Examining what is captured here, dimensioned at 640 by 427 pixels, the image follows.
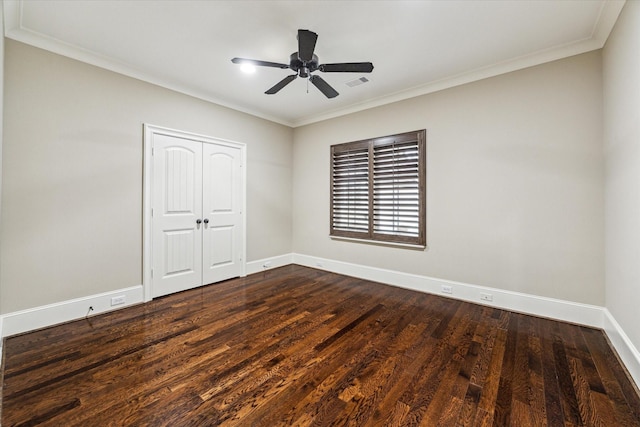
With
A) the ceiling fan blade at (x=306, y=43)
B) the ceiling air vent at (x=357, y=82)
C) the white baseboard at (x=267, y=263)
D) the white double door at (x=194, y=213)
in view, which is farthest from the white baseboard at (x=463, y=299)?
the ceiling fan blade at (x=306, y=43)

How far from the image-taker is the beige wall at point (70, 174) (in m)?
2.62

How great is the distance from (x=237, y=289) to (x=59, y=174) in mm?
2443

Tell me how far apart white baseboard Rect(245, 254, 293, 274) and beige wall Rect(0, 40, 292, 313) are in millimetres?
1733

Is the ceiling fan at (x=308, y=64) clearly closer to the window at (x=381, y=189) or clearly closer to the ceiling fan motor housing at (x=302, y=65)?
the ceiling fan motor housing at (x=302, y=65)

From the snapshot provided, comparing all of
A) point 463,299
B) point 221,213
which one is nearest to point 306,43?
point 221,213

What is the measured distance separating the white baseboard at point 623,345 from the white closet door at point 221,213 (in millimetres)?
4521

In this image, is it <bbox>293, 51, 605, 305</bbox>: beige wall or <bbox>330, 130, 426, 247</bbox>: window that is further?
<bbox>330, 130, 426, 247</bbox>: window

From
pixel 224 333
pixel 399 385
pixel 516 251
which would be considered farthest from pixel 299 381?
pixel 516 251

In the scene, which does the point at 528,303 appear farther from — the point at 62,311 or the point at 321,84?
the point at 62,311

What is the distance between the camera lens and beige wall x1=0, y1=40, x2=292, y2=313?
8.58 ft

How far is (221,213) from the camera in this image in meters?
4.39

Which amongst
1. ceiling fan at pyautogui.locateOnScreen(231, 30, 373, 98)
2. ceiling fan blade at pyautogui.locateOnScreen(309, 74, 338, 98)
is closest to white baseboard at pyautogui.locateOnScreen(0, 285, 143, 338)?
ceiling fan at pyautogui.locateOnScreen(231, 30, 373, 98)

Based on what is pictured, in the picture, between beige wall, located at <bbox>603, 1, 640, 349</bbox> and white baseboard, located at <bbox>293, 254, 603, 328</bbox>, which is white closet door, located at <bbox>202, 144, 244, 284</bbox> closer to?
white baseboard, located at <bbox>293, 254, 603, 328</bbox>

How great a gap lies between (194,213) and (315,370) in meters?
2.96
